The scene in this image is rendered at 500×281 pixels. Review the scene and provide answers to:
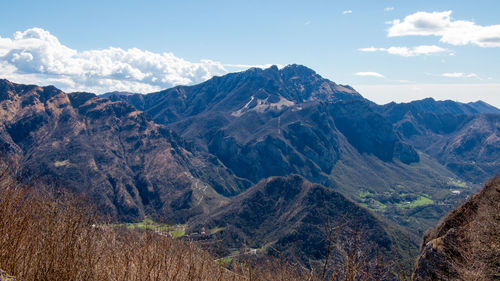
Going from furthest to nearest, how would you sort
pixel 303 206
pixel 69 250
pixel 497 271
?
1. pixel 303 206
2. pixel 497 271
3. pixel 69 250

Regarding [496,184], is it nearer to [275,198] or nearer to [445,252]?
[445,252]

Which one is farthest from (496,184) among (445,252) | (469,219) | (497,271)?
(497,271)

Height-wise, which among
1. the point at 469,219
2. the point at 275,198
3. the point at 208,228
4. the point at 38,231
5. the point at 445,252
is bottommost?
the point at 208,228

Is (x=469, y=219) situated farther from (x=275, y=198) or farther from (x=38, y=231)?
(x=275, y=198)

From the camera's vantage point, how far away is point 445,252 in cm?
2041

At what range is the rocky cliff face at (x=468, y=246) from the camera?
16828mm

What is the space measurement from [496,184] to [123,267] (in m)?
30.8

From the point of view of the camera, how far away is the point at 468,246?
1827 centimetres

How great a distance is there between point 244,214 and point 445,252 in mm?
137846

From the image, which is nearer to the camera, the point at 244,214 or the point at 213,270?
the point at 213,270

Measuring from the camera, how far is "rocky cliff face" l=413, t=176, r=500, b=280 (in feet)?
55.2

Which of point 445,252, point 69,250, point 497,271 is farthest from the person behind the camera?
point 445,252

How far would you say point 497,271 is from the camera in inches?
645

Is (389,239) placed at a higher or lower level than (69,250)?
lower
